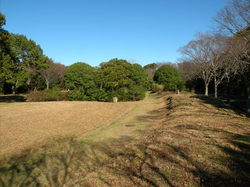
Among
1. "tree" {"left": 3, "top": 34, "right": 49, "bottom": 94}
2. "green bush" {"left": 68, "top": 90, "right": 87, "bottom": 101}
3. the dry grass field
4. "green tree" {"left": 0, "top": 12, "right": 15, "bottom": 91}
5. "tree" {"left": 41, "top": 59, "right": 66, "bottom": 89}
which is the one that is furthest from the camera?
"tree" {"left": 41, "top": 59, "right": 66, "bottom": 89}

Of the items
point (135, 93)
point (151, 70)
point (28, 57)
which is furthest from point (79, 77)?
point (151, 70)

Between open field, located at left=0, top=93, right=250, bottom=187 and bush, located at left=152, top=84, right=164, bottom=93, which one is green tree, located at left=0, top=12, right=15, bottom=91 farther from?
bush, located at left=152, top=84, right=164, bottom=93

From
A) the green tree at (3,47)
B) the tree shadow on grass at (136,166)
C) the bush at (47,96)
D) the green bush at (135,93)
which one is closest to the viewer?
the tree shadow on grass at (136,166)

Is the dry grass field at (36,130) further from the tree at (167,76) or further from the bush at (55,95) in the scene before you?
the tree at (167,76)

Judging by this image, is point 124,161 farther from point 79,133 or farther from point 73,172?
point 79,133

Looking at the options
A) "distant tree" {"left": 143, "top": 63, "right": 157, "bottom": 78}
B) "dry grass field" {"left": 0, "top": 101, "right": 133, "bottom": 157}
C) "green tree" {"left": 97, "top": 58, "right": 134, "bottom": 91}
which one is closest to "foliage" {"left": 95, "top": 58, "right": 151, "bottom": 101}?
"green tree" {"left": 97, "top": 58, "right": 134, "bottom": 91}

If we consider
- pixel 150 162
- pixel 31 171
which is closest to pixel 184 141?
pixel 150 162

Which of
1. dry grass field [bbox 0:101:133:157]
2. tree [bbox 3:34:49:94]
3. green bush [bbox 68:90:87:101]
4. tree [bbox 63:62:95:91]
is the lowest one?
dry grass field [bbox 0:101:133:157]

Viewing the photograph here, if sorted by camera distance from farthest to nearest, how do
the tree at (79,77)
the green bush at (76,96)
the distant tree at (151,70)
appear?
the distant tree at (151,70) → the green bush at (76,96) → the tree at (79,77)

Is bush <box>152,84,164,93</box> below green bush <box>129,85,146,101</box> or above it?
above

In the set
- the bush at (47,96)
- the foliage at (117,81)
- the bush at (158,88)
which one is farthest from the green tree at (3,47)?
the bush at (158,88)

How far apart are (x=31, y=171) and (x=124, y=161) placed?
235 centimetres

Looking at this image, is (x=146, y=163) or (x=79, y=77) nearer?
(x=146, y=163)

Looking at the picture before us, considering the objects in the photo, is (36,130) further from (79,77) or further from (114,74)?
(114,74)
